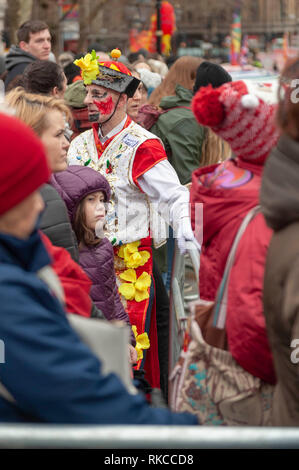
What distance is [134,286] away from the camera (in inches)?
189

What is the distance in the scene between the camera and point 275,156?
2.12m

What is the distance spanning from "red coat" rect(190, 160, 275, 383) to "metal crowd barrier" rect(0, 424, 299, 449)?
0.61 m

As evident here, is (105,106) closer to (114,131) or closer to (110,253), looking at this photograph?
(114,131)

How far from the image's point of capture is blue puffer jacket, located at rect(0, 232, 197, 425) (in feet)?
5.83

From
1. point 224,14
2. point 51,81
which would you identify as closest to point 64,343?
point 51,81

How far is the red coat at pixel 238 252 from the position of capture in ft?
7.44

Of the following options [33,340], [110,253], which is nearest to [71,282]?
[33,340]

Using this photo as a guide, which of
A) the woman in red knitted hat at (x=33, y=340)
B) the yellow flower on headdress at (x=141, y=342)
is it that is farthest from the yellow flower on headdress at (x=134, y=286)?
the woman in red knitted hat at (x=33, y=340)

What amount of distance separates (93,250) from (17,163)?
206 centimetres

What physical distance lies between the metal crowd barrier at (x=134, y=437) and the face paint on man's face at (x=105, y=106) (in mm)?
3341

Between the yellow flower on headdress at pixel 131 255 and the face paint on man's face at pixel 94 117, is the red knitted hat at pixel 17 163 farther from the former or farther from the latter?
the face paint on man's face at pixel 94 117

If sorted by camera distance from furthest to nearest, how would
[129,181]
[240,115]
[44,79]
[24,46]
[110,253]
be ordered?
[24,46] < [44,79] < [129,181] < [110,253] < [240,115]

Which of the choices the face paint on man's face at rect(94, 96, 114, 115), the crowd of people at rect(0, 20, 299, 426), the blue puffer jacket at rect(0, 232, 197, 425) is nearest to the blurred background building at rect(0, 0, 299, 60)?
the face paint on man's face at rect(94, 96, 114, 115)

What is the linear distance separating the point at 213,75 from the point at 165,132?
0.78 m
